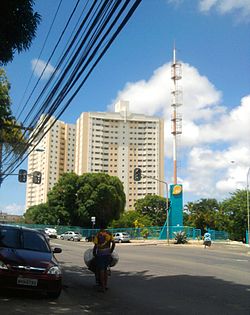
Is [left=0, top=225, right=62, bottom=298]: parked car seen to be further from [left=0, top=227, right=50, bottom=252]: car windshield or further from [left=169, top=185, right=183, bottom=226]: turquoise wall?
[left=169, top=185, right=183, bottom=226]: turquoise wall

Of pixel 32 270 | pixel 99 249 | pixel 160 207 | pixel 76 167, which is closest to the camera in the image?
pixel 32 270

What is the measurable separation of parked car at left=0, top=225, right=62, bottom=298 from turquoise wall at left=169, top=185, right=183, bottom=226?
147ft

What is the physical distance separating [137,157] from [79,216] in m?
69.6

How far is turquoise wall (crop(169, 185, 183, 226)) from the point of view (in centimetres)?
5362

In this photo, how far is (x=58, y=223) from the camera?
74375 mm

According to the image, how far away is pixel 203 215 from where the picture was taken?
80250mm

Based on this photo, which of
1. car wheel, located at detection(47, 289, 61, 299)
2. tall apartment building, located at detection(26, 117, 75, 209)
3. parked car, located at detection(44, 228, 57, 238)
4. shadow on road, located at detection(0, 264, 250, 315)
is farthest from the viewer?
tall apartment building, located at detection(26, 117, 75, 209)

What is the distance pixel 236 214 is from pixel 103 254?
1980 inches

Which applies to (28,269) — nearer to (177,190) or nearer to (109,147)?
(177,190)

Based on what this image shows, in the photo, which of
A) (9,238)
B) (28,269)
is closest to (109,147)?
(9,238)

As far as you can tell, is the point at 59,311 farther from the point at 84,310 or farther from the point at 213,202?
the point at 213,202

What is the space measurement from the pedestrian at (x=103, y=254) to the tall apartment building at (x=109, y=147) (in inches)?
3984

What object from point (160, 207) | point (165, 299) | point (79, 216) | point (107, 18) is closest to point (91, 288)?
point (165, 299)

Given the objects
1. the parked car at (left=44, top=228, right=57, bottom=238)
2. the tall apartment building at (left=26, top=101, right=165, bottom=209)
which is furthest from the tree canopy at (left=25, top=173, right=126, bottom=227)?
the tall apartment building at (left=26, top=101, right=165, bottom=209)
